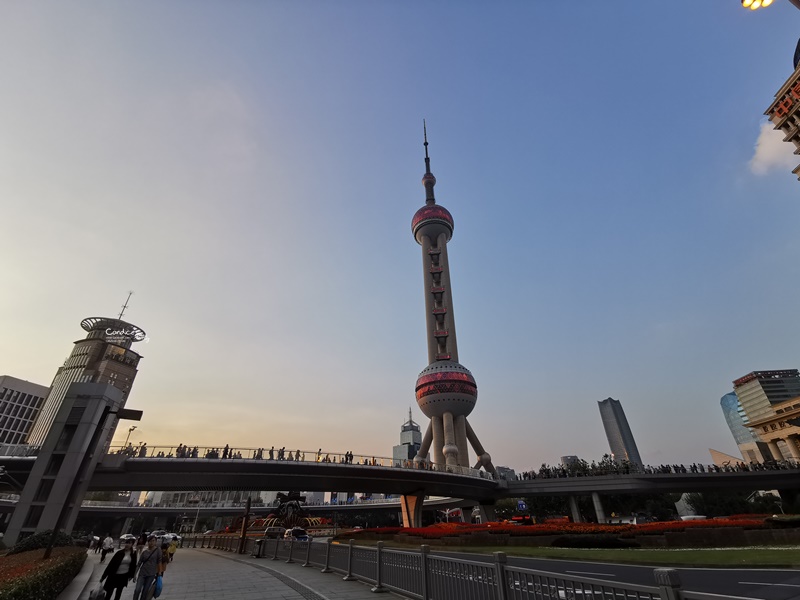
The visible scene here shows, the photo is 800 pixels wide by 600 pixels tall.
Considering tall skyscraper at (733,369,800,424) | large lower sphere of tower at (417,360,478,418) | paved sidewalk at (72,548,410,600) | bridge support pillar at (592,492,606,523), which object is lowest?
paved sidewalk at (72,548,410,600)

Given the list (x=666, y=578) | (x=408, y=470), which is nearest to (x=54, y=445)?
(x=408, y=470)

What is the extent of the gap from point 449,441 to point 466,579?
78.5 m

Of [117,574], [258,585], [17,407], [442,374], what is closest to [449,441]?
[442,374]

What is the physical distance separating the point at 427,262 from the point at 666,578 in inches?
3949

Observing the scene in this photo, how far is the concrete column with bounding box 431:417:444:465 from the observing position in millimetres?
83938

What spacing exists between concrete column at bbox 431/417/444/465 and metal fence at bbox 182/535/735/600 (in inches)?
2759

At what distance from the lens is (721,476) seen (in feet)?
174

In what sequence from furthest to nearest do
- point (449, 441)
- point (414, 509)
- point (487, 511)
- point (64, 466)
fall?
point (449, 441) → point (487, 511) → point (414, 509) → point (64, 466)

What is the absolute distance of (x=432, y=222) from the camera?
10638cm

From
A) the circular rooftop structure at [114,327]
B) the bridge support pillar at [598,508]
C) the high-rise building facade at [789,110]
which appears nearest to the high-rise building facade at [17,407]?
the circular rooftop structure at [114,327]

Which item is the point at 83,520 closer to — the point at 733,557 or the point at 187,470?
the point at 187,470

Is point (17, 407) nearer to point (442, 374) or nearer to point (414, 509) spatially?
point (442, 374)

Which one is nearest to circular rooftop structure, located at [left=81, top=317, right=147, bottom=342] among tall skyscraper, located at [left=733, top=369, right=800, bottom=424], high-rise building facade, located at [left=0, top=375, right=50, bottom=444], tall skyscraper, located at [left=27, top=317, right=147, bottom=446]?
tall skyscraper, located at [left=27, top=317, right=147, bottom=446]

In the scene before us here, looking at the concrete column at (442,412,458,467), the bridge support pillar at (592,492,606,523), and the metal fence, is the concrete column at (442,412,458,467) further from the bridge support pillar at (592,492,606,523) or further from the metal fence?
the metal fence
